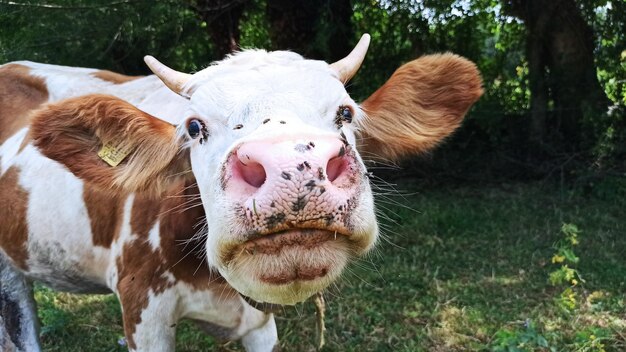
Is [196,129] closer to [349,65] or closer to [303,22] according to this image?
[349,65]

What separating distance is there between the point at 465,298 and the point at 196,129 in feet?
9.14

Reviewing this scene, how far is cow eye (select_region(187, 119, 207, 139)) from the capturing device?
2.42 meters

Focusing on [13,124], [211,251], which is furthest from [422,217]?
[211,251]

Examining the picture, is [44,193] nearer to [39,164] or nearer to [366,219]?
[39,164]

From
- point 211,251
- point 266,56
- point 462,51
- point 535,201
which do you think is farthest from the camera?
point 462,51

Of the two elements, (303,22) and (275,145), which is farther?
(303,22)

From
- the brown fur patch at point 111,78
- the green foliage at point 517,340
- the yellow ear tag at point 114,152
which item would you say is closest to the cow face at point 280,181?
the yellow ear tag at point 114,152

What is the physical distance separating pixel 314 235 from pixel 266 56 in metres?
1.07

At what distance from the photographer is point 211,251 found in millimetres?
2199

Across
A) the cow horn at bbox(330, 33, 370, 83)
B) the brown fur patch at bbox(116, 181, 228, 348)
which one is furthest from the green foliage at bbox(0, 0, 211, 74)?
the cow horn at bbox(330, 33, 370, 83)

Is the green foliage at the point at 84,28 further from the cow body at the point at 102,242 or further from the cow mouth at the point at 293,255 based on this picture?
the cow mouth at the point at 293,255

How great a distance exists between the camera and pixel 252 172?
1930 millimetres

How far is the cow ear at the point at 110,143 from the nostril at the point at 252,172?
79 centimetres

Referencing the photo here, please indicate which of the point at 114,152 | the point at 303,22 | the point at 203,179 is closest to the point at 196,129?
the point at 203,179
